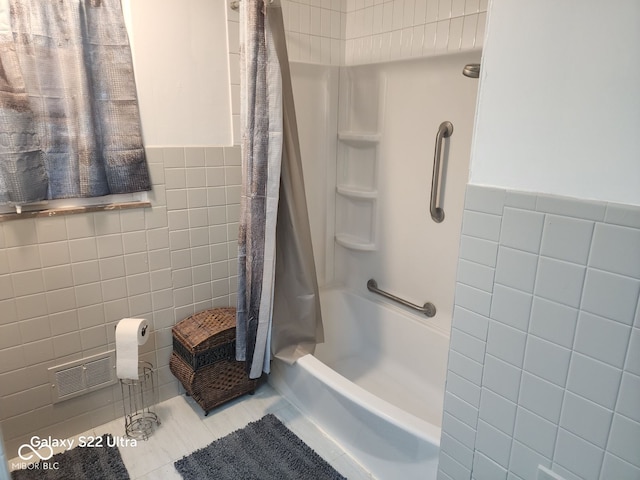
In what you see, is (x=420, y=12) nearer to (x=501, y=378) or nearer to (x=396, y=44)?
(x=396, y=44)

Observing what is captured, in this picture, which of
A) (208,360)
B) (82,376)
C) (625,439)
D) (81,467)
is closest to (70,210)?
(82,376)

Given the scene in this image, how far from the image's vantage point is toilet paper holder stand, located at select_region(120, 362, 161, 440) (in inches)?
72.6

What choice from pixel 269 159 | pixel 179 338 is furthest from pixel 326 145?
pixel 179 338

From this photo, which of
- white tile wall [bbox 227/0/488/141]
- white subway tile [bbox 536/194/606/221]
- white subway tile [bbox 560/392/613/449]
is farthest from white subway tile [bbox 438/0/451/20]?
white subway tile [bbox 560/392/613/449]

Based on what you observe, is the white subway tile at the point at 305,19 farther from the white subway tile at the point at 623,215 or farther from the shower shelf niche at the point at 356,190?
the white subway tile at the point at 623,215

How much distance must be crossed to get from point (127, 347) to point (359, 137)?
152 cm

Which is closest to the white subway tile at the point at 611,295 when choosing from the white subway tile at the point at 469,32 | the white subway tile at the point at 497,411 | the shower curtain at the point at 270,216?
the white subway tile at the point at 497,411

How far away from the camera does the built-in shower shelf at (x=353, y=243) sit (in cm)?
235

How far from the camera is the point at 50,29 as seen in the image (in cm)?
144

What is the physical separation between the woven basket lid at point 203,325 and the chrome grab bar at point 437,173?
108 cm

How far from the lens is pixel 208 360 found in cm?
188

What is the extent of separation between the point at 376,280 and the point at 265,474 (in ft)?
3.82

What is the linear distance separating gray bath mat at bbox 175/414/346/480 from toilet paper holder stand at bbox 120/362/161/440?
304mm

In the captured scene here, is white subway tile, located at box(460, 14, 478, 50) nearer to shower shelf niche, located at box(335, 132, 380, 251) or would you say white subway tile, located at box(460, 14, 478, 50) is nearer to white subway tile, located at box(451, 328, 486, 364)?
shower shelf niche, located at box(335, 132, 380, 251)
